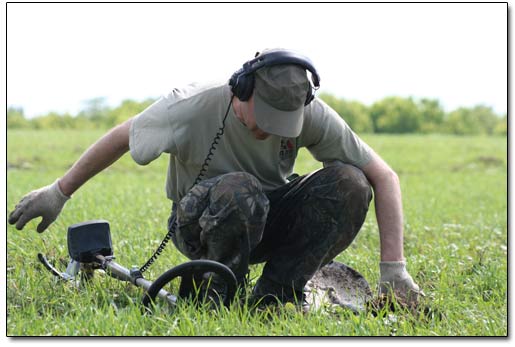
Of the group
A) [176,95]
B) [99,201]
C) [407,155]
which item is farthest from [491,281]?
[407,155]

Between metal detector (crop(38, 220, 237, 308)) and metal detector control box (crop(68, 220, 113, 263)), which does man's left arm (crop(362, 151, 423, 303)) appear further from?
metal detector control box (crop(68, 220, 113, 263))

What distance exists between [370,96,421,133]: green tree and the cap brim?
14.2 meters

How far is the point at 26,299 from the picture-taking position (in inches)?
152

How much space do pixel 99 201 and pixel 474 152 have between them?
31.2ft

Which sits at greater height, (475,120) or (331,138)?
(331,138)

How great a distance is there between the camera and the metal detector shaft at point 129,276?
3.62m

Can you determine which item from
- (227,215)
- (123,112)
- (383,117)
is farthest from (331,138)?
(383,117)

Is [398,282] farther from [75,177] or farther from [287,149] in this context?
[75,177]

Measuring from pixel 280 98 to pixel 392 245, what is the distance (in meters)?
0.94

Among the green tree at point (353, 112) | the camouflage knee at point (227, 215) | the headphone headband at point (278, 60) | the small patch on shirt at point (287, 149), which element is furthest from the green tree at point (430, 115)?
the headphone headband at point (278, 60)

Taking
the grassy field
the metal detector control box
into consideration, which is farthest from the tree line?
the metal detector control box

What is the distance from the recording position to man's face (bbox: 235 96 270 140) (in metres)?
3.67

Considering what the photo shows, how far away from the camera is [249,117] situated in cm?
371

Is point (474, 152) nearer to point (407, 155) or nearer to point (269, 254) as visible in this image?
point (407, 155)
